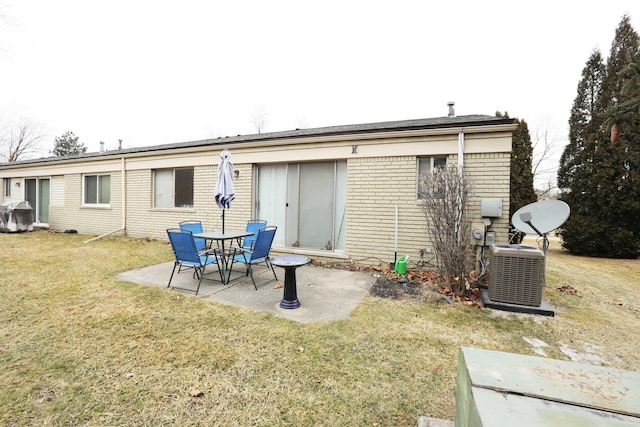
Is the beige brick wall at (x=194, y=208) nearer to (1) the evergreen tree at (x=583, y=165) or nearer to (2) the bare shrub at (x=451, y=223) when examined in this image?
(2) the bare shrub at (x=451, y=223)

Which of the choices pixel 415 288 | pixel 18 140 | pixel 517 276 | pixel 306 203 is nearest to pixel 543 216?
pixel 517 276

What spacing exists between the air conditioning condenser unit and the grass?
34 cm

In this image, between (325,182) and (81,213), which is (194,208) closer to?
(325,182)

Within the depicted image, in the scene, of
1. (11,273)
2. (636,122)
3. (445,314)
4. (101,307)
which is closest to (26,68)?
→ (11,273)

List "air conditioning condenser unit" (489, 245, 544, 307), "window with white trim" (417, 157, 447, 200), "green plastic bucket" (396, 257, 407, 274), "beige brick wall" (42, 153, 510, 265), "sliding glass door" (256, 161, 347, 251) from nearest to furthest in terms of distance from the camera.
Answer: "air conditioning condenser unit" (489, 245, 544, 307), "beige brick wall" (42, 153, 510, 265), "green plastic bucket" (396, 257, 407, 274), "window with white trim" (417, 157, 447, 200), "sliding glass door" (256, 161, 347, 251)

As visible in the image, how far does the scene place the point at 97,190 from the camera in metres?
11.4

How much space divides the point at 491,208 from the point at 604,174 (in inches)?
426

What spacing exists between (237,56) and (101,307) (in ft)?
57.6

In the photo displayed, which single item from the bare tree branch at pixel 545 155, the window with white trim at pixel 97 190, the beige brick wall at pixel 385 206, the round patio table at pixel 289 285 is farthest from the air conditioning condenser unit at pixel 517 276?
the bare tree branch at pixel 545 155

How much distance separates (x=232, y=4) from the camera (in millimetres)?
10109

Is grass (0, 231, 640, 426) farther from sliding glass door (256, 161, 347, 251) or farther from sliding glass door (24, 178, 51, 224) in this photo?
sliding glass door (24, 178, 51, 224)

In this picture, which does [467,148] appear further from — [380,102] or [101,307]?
[380,102]

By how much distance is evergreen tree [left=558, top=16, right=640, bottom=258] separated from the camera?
1128cm

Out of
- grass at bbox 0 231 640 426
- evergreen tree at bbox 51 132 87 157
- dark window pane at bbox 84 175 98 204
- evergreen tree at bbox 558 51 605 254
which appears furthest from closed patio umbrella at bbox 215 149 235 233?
evergreen tree at bbox 51 132 87 157
